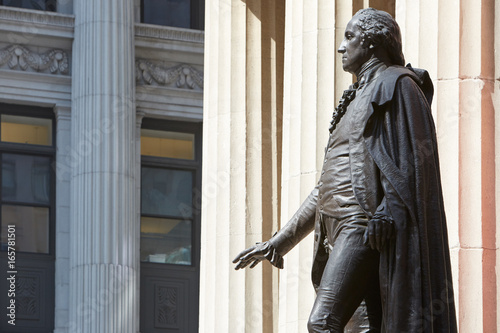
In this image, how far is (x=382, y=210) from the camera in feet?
33.3

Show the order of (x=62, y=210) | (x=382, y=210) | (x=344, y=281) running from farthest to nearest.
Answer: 1. (x=62, y=210)
2. (x=344, y=281)
3. (x=382, y=210)

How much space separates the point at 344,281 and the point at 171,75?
24718 millimetres

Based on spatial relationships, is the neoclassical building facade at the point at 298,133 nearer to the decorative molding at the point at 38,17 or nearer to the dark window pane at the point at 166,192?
the decorative molding at the point at 38,17

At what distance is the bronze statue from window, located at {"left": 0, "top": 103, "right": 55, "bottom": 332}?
22359mm

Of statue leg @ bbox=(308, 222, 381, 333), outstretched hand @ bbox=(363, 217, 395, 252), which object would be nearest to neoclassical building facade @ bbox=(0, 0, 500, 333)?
statue leg @ bbox=(308, 222, 381, 333)

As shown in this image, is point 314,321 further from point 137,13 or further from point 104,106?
point 137,13

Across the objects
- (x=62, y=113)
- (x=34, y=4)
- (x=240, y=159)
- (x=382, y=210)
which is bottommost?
(x=382, y=210)

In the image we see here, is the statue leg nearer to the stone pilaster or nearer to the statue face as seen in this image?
the statue face

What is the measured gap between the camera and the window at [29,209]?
32.6 meters

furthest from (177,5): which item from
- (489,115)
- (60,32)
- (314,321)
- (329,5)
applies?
(314,321)

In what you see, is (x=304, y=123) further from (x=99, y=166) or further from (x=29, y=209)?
(x=29, y=209)

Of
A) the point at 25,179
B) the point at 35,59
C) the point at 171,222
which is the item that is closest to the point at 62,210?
the point at 25,179

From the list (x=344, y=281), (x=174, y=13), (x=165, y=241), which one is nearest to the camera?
(x=344, y=281)

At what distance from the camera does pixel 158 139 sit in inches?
1384
